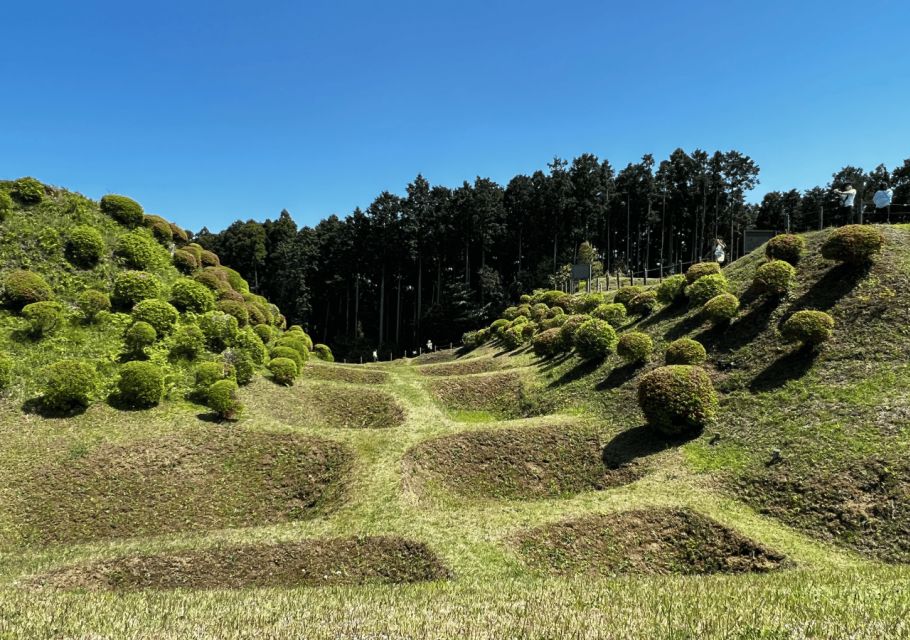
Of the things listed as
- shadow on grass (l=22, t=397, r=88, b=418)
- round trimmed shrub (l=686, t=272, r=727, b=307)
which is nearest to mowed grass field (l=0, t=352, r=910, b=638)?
shadow on grass (l=22, t=397, r=88, b=418)

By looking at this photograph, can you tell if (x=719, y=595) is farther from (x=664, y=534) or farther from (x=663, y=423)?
(x=663, y=423)

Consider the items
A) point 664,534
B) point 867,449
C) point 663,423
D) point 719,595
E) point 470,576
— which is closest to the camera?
point 719,595

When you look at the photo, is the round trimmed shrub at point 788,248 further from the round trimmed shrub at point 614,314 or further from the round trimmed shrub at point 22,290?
the round trimmed shrub at point 22,290

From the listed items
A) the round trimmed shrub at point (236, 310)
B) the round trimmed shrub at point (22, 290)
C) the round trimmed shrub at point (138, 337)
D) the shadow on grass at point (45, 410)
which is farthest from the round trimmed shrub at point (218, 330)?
the shadow on grass at point (45, 410)

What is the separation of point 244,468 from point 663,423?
1357 cm

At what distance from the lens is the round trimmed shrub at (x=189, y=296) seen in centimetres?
2436

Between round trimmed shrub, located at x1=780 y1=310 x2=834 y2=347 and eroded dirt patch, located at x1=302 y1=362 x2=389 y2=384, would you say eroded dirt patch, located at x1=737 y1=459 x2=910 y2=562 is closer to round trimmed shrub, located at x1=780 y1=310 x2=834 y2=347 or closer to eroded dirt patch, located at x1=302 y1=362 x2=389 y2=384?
round trimmed shrub, located at x1=780 y1=310 x2=834 y2=347

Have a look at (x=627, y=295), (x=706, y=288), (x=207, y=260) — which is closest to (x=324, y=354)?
(x=207, y=260)

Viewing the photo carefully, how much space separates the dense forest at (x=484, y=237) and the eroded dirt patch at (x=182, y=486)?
37.9 meters

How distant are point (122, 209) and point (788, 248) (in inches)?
1518

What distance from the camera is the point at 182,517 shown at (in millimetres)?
12359

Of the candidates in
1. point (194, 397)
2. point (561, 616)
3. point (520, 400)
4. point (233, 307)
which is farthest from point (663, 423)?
point (233, 307)

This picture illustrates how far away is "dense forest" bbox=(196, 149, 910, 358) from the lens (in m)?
56.6

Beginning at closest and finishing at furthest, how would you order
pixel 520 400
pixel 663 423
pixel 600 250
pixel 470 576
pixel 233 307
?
1. pixel 470 576
2. pixel 663 423
3. pixel 520 400
4. pixel 233 307
5. pixel 600 250
